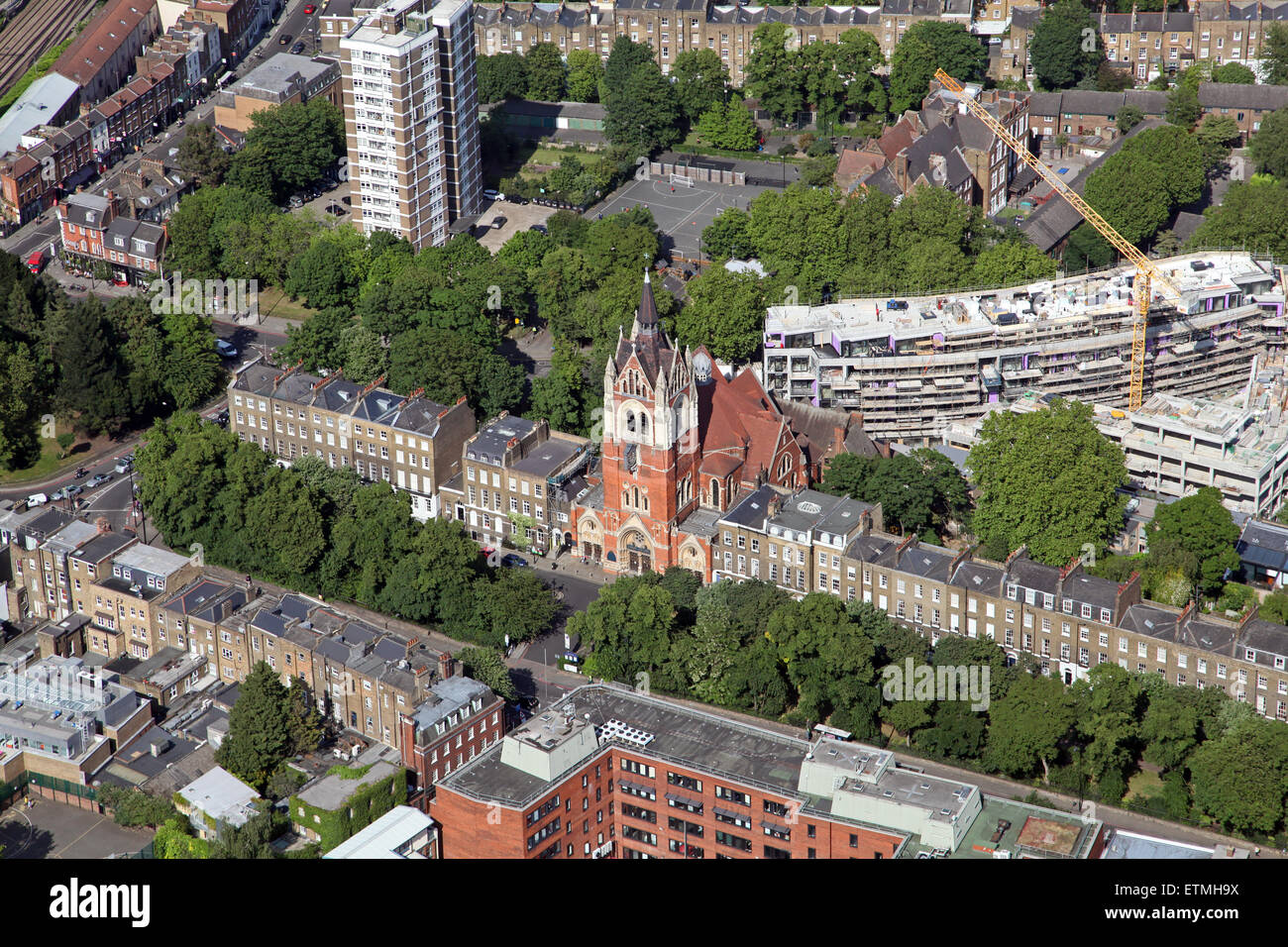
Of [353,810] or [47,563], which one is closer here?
[353,810]

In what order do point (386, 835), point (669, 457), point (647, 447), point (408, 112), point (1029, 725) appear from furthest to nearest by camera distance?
point (408, 112) < point (647, 447) < point (669, 457) < point (1029, 725) < point (386, 835)

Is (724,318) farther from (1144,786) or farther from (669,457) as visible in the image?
(1144,786)

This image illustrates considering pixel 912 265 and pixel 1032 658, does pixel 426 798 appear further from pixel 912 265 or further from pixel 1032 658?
pixel 912 265

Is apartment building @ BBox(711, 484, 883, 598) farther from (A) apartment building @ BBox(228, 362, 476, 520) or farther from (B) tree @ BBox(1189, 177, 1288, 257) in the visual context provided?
(B) tree @ BBox(1189, 177, 1288, 257)

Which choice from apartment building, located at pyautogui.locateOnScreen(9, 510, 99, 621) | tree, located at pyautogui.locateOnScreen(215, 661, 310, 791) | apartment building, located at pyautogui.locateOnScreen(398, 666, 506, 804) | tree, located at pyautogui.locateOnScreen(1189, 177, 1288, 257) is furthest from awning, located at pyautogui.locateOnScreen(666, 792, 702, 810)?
tree, located at pyautogui.locateOnScreen(1189, 177, 1288, 257)

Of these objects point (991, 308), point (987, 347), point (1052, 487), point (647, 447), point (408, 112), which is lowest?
point (1052, 487)

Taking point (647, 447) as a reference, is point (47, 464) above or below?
below

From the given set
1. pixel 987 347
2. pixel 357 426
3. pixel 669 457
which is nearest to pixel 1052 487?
pixel 987 347

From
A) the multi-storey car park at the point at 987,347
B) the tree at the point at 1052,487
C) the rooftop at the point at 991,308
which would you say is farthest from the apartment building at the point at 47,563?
the tree at the point at 1052,487
